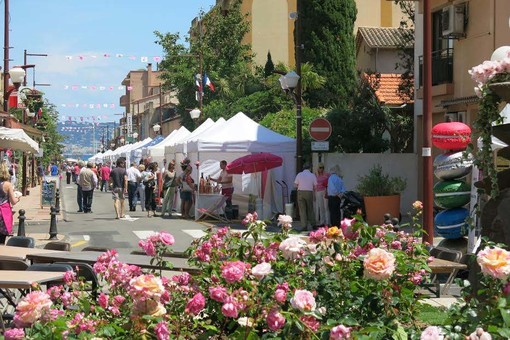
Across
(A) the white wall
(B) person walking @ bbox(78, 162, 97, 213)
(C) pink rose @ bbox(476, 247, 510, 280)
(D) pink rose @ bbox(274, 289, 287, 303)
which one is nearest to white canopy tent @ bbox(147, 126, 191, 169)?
(B) person walking @ bbox(78, 162, 97, 213)

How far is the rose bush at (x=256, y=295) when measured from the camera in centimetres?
439

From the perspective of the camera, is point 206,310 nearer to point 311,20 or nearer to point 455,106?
point 455,106

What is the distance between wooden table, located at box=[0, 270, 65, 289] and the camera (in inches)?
283

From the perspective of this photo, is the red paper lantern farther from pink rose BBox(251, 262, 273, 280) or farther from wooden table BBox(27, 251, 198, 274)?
pink rose BBox(251, 262, 273, 280)

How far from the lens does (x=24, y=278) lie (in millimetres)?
7543

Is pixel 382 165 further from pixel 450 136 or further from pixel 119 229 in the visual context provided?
pixel 450 136

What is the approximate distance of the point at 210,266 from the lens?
5691mm

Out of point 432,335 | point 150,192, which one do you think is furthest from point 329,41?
point 432,335

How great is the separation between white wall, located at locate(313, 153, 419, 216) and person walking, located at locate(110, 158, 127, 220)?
20.7ft

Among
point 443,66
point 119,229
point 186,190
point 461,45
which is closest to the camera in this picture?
point 119,229

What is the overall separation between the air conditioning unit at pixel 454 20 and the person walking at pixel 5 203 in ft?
49.5

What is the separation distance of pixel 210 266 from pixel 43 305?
1544mm

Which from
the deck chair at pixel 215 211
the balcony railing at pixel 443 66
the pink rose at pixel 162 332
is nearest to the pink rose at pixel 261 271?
the pink rose at pixel 162 332

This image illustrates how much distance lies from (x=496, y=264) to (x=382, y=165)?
24.5m
